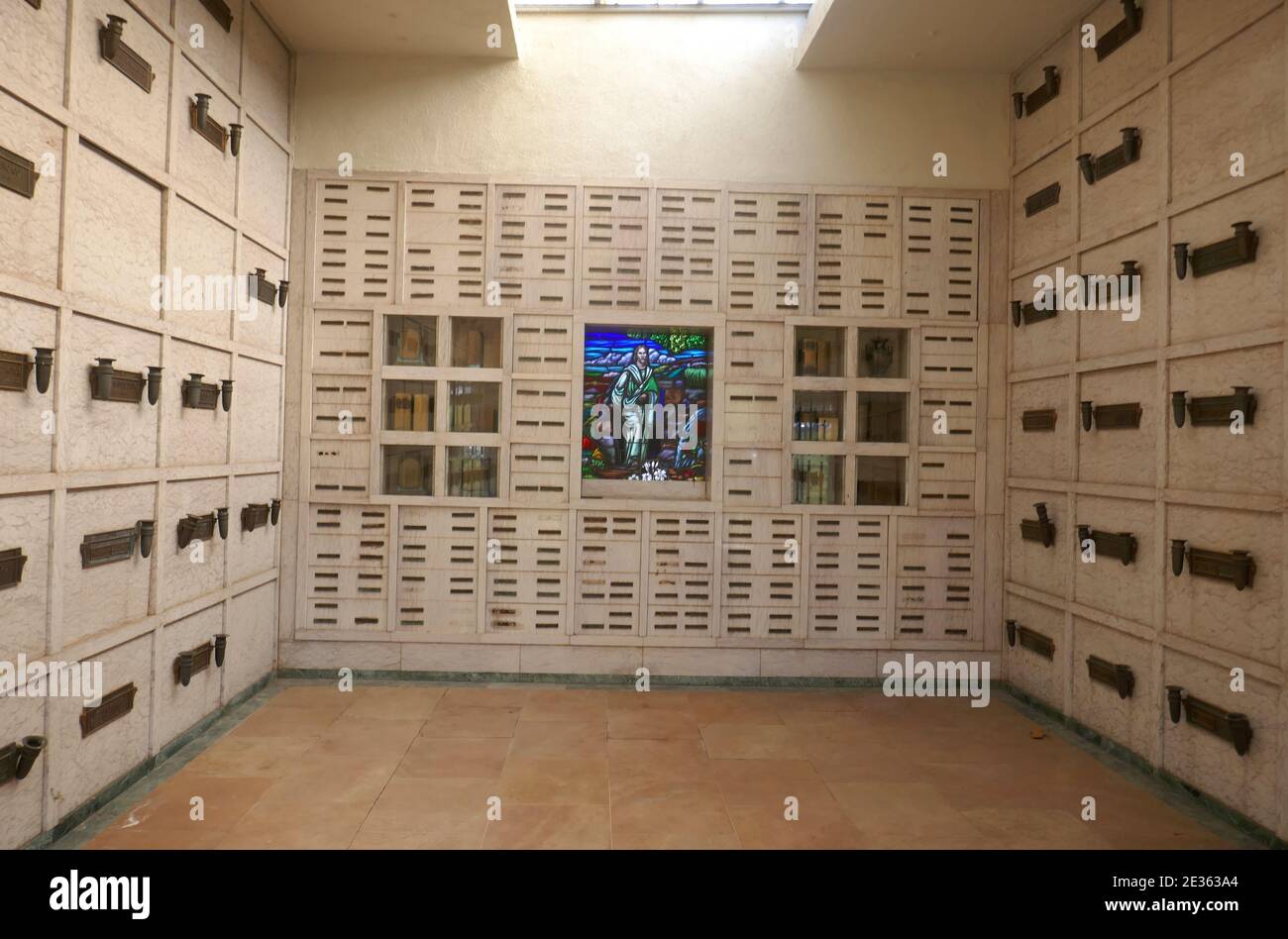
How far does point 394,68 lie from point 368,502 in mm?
2632

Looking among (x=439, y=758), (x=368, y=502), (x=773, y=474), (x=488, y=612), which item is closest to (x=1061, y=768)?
(x=773, y=474)

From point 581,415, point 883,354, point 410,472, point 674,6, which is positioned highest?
point 674,6

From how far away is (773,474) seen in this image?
4.86m

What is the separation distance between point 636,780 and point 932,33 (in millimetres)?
4258

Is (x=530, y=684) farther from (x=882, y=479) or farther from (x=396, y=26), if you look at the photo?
(x=396, y=26)

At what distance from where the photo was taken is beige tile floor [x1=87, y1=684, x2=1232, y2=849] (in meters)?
2.88

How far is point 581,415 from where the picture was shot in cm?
481

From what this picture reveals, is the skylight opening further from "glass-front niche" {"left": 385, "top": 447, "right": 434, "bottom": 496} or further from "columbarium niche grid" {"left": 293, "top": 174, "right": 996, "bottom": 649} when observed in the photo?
"glass-front niche" {"left": 385, "top": 447, "right": 434, "bottom": 496}

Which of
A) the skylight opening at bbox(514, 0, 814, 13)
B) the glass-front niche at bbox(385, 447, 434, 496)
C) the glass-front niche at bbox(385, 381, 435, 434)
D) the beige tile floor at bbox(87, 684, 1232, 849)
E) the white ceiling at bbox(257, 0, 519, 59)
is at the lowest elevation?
the beige tile floor at bbox(87, 684, 1232, 849)

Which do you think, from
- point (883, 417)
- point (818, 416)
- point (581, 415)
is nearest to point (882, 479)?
point (883, 417)

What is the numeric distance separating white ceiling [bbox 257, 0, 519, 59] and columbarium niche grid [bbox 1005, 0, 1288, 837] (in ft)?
10.5

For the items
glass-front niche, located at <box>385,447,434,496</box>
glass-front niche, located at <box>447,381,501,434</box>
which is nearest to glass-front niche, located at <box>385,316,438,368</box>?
glass-front niche, located at <box>447,381,501,434</box>

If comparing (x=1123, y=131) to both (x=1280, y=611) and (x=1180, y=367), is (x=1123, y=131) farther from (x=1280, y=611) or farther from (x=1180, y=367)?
(x=1280, y=611)

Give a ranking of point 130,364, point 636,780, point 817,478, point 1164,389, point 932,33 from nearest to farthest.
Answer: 1. point 130,364
2. point 636,780
3. point 1164,389
4. point 932,33
5. point 817,478
